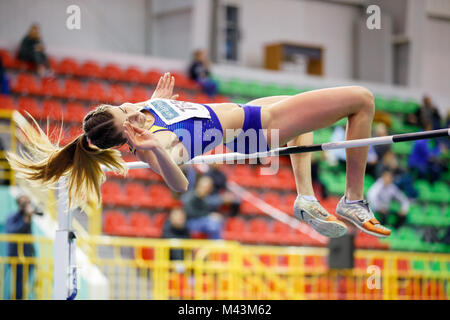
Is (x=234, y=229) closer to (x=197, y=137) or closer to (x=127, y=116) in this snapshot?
(x=197, y=137)

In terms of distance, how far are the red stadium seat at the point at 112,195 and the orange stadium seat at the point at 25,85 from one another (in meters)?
2.03

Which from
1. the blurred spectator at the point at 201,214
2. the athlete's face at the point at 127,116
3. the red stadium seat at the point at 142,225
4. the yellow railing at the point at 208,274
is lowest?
the yellow railing at the point at 208,274

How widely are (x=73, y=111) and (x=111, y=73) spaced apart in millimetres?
1805

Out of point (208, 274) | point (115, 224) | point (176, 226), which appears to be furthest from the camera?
point (115, 224)

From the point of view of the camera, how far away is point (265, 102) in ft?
16.3

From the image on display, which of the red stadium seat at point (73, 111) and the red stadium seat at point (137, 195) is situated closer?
the red stadium seat at point (137, 195)

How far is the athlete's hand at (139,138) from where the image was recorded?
4066 millimetres

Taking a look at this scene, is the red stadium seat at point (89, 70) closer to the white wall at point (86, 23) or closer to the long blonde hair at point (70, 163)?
the white wall at point (86, 23)

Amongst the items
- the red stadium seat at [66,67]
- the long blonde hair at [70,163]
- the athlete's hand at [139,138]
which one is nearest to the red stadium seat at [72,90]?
the red stadium seat at [66,67]

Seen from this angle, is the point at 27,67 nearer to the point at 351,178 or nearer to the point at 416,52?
the point at 351,178

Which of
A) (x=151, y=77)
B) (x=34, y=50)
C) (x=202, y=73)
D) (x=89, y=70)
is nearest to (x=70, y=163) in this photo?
(x=34, y=50)

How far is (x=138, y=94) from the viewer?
518 inches
